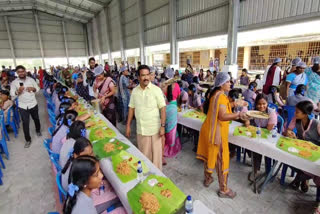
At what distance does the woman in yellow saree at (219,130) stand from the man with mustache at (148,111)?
65 centimetres

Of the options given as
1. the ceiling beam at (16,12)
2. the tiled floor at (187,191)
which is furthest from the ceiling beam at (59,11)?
the tiled floor at (187,191)

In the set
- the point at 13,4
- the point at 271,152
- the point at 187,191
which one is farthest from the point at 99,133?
the point at 13,4

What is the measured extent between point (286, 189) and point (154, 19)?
1306cm

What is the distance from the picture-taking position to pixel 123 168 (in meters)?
1.83

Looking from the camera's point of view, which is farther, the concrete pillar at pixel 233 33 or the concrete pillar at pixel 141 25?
the concrete pillar at pixel 141 25

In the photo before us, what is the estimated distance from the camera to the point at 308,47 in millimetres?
11062

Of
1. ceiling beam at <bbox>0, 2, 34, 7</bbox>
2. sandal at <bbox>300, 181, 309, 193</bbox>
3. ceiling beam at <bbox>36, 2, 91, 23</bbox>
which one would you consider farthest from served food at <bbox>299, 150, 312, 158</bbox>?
ceiling beam at <bbox>36, 2, 91, 23</bbox>

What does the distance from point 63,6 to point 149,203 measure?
2370cm

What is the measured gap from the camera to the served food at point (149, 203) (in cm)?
134

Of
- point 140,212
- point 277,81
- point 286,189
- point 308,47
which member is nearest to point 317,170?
point 286,189

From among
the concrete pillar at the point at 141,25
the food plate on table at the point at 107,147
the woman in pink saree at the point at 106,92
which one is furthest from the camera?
the concrete pillar at the point at 141,25

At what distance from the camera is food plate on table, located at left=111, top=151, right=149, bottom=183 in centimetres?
176

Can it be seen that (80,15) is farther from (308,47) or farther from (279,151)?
(279,151)

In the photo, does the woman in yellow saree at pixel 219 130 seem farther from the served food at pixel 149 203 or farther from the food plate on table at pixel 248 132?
the served food at pixel 149 203
